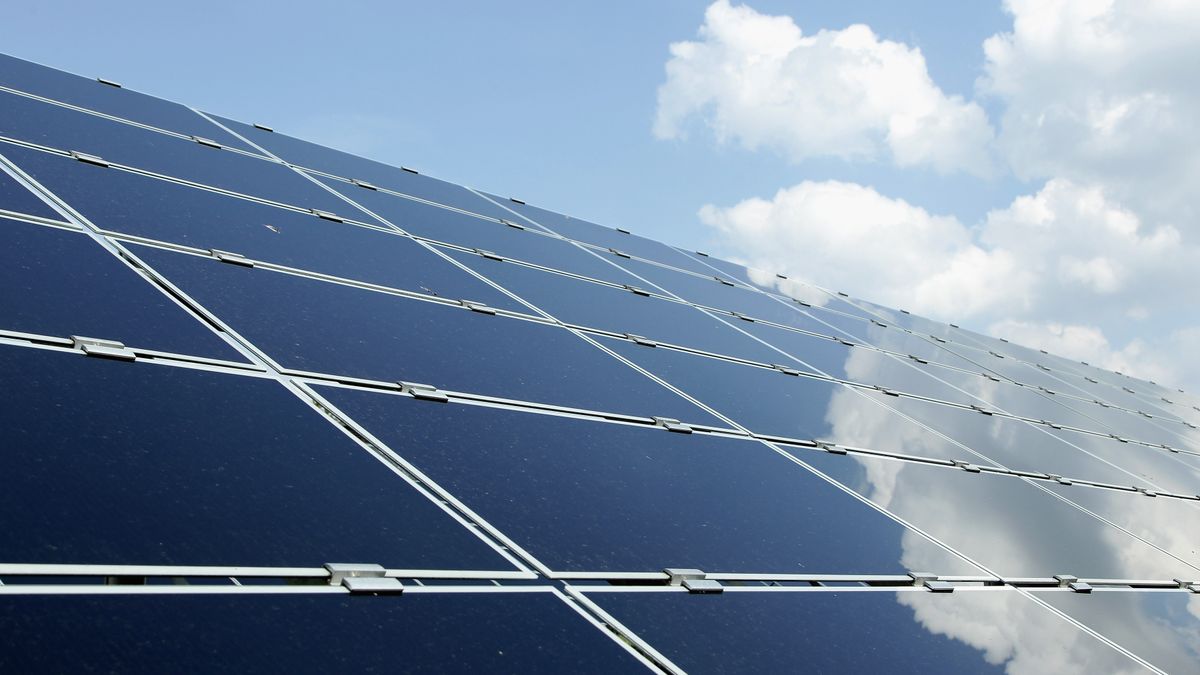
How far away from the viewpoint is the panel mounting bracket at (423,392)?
4566 mm

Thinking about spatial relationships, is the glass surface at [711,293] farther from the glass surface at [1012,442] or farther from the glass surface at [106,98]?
the glass surface at [106,98]

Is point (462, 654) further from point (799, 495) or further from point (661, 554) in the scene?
point (799, 495)

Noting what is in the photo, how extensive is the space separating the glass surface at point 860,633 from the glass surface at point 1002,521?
0.65m

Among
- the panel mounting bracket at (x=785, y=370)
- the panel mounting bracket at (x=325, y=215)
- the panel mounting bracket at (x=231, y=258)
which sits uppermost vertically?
the panel mounting bracket at (x=325, y=215)

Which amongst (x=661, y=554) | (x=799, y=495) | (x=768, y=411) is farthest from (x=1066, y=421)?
(x=661, y=554)

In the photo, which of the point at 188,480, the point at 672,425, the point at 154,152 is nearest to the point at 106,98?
the point at 154,152

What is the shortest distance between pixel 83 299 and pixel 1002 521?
5.03m

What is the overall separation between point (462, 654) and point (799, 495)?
9.48ft

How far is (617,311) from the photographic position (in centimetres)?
835

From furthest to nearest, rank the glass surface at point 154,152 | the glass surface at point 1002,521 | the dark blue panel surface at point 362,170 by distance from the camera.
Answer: the dark blue panel surface at point 362,170 < the glass surface at point 154,152 < the glass surface at point 1002,521

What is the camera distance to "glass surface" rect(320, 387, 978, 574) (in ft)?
12.9

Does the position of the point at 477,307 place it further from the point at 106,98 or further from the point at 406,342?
the point at 106,98

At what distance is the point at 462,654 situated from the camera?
286 cm

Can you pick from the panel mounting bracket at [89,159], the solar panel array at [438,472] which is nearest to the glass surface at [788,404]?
the solar panel array at [438,472]
